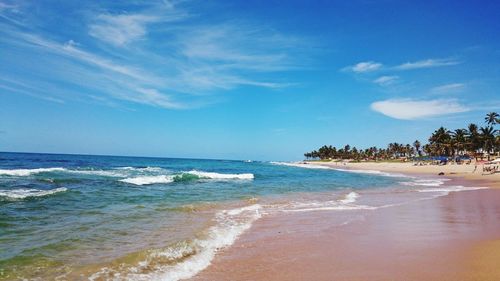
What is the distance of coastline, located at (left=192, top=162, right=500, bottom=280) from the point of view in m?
6.71

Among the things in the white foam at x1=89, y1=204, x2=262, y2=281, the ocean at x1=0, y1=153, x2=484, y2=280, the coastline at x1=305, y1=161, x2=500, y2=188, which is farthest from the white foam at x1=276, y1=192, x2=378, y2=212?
the coastline at x1=305, y1=161, x2=500, y2=188

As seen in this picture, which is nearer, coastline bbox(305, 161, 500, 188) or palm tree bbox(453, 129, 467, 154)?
coastline bbox(305, 161, 500, 188)

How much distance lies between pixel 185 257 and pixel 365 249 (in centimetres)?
413

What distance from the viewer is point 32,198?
1631cm

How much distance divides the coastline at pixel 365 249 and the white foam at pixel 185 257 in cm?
29

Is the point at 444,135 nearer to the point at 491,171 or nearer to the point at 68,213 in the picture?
the point at 491,171

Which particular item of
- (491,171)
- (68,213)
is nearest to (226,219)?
(68,213)

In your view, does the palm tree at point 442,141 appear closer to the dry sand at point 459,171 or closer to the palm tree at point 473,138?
the palm tree at point 473,138

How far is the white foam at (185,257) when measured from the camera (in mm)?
6621

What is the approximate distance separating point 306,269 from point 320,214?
7.60 metres

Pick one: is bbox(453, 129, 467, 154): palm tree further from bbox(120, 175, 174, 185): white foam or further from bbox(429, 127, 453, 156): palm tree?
bbox(120, 175, 174, 185): white foam

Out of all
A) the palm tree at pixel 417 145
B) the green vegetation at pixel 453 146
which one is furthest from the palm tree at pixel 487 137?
the palm tree at pixel 417 145

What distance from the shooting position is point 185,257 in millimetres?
7957

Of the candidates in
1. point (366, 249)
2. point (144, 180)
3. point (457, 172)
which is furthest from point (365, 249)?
point (457, 172)
